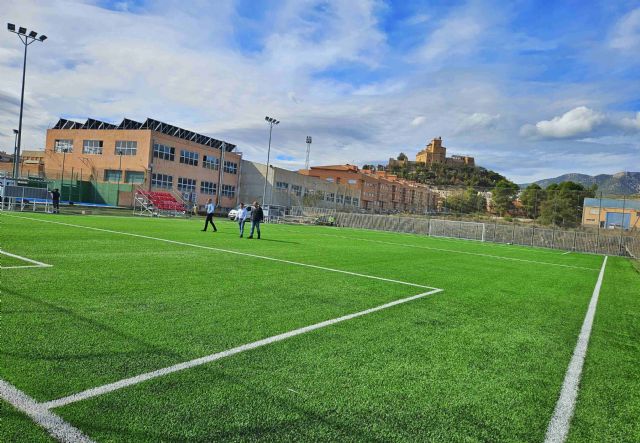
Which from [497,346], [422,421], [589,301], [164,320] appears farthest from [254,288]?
[589,301]

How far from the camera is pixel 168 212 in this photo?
4584 centimetres

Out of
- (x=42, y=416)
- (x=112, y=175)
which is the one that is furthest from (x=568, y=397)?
(x=112, y=175)

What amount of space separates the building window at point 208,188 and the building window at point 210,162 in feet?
8.15

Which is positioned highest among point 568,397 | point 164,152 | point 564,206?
point 164,152

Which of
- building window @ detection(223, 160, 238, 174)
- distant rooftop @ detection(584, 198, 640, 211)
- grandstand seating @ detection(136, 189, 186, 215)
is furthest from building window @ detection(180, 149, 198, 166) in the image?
distant rooftop @ detection(584, 198, 640, 211)

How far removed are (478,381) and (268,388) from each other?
2.09 metres

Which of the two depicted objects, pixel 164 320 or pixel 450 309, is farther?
pixel 450 309

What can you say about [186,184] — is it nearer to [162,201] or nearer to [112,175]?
[112,175]

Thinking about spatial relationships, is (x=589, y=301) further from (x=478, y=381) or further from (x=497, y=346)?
(x=478, y=381)

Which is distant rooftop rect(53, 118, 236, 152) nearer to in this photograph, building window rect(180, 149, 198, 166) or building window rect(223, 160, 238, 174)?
building window rect(180, 149, 198, 166)

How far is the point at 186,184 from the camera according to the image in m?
58.8

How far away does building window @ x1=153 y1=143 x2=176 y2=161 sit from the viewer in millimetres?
53294

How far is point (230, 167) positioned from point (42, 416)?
6756 centimetres

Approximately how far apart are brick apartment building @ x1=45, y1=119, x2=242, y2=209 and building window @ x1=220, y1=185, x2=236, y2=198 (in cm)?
213
